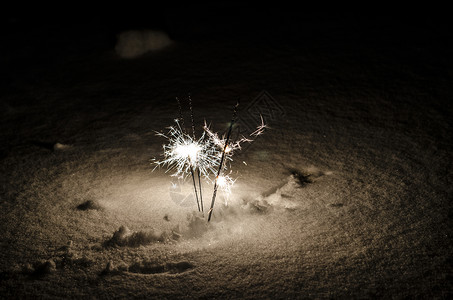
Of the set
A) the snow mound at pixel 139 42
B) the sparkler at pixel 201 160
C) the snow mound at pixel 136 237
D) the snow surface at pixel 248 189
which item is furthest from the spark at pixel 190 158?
the snow mound at pixel 139 42

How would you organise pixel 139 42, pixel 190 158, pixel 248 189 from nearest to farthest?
pixel 190 158 < pixel 248 189 < pixel 139 42

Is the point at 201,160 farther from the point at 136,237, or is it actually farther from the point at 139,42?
the point at 139,42

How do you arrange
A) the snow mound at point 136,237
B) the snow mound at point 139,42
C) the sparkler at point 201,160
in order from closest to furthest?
1. the snow mound at point 136,237
2. the sparkler at point 201,160
3. the snow mound at point 139,42

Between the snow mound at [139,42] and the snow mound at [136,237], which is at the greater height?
the snow mound at [139,42]

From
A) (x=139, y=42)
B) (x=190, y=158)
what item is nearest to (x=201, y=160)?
(x=190, y=158)

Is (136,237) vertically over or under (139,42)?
under

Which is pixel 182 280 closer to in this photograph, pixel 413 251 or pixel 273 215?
pixel 273 215

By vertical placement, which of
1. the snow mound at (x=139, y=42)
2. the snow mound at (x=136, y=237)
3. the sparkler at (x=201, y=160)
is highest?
the snow mound at (x=139, y=42)

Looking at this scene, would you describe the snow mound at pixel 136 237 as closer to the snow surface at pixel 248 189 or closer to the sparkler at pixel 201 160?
the snow surface at pixel 248 189
